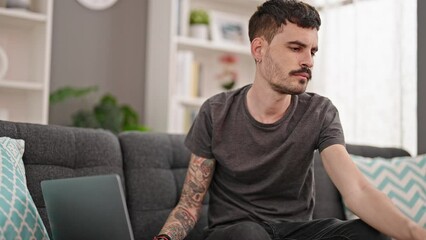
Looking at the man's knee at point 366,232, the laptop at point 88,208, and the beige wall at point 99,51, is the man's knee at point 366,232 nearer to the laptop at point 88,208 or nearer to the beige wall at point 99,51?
the laptop at point 88,208

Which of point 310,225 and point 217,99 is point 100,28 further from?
point 310,225

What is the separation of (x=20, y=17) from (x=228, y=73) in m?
1.51

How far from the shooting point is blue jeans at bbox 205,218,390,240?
169cm

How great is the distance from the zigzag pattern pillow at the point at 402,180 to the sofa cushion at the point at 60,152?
3.55ft

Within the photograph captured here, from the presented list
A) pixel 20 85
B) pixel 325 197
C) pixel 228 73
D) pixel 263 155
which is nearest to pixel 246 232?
pixel 263 155

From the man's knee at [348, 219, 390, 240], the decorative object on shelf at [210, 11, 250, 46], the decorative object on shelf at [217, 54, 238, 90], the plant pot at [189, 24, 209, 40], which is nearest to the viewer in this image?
the man's knee at [348, 219, 390, 240]

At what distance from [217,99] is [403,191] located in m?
1.00

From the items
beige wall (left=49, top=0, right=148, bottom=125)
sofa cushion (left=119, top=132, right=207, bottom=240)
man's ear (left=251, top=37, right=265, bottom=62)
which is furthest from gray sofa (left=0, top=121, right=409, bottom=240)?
beige wall (left=49, top=0, right=148, bottom=125)

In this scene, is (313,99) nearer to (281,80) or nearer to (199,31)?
(281,80)

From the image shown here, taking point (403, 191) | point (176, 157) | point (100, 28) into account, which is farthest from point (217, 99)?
point (100, 28)

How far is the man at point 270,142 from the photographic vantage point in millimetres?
2064

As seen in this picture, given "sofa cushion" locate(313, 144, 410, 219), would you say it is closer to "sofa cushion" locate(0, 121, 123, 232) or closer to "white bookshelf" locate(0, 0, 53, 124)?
"sofa cushion" locate(0, 121, 123, 232)

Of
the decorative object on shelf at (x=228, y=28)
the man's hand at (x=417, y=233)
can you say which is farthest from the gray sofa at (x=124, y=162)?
the decorative object on shelf at (x=228, y=28)

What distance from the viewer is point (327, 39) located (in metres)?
4.23
